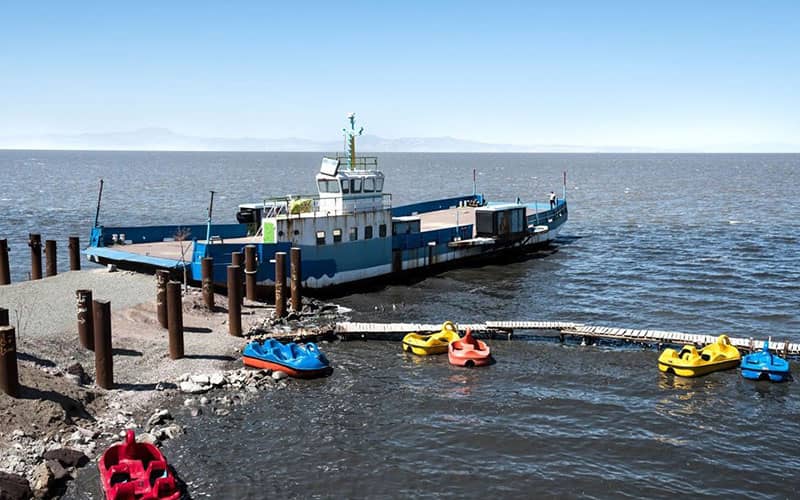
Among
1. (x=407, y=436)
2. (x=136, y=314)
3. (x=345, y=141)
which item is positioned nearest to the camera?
(x=407, y=436)

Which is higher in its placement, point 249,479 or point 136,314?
point 136,314

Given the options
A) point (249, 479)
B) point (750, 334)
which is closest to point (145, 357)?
point (249, 479)

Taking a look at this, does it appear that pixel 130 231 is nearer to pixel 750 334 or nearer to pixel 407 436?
pixel 407 436

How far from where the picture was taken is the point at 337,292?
43.0 meters

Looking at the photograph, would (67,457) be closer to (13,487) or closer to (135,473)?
(13,487)

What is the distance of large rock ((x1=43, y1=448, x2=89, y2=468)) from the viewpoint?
20.1m

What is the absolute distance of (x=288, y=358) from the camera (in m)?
28.8

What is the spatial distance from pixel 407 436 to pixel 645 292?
25.7 metres

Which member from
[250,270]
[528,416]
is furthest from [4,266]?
[528,416]

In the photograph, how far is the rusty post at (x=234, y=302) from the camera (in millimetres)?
32312

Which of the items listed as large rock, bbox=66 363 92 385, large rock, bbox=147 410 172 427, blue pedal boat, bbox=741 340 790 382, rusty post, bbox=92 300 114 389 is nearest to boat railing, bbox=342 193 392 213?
rusty post, bbox=92 300 114 389

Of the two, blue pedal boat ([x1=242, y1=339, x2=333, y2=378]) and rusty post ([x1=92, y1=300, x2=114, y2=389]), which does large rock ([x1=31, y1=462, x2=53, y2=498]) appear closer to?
rusty post ([x1=92, y1=300, x2=114, y2=389])

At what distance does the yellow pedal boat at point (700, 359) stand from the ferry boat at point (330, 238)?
19.4m

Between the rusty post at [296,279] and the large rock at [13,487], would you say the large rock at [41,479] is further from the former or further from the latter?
the rusty post at [296,279]
